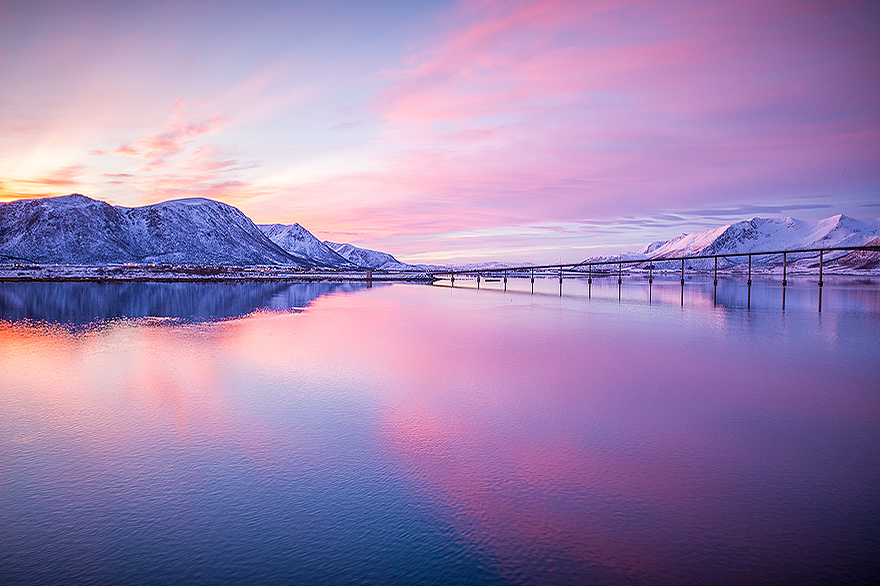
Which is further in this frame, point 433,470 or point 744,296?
point 744,296

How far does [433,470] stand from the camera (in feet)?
35.7

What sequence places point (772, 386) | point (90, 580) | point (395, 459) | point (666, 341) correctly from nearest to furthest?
point (90, 580) → point (395, 459) → point (772, 386) → point (666, 341)

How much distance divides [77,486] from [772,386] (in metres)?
21.1

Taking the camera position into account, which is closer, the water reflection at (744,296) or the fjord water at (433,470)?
the fjord water at (433,470)

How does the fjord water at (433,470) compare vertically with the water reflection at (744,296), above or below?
above

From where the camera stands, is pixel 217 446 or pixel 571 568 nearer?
pixel 571 568

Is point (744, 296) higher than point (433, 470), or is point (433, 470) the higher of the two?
point (433, 470)

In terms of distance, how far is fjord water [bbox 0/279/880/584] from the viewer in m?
7.55

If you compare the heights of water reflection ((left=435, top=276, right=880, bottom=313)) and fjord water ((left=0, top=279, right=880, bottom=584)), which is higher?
fjord water ((left=0, top=279, right=880, bottom=584))

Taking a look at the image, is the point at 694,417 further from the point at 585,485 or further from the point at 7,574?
the point at 7,574

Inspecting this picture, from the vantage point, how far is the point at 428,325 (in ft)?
135

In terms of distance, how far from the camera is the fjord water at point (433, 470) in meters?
7.55

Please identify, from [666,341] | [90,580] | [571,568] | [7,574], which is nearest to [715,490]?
[571,568]

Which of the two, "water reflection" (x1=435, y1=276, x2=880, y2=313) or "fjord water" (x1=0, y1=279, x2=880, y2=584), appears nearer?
"fjord water" (x1=0, y1=279, x2=880, y2=584)
